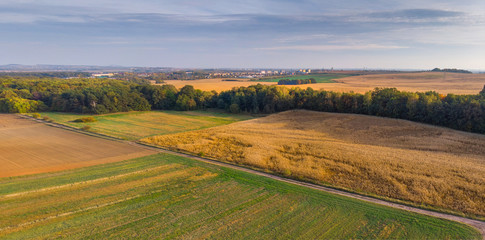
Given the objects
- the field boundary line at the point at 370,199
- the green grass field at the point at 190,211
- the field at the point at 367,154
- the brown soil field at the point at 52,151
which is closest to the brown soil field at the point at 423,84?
the field at the point at 367,154

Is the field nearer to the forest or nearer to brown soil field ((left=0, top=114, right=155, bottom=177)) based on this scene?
the forest

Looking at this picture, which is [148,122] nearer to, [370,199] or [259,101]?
[259,101]

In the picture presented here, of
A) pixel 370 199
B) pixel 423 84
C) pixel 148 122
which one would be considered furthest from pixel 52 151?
pixel 423 84

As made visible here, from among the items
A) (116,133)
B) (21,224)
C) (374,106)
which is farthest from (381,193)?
(116,133)

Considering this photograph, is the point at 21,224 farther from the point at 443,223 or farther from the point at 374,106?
the point at 374,106

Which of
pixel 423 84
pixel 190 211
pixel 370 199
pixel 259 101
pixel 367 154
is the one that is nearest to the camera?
pixel 190 211

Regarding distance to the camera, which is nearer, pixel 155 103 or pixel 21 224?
pixel 21 224
